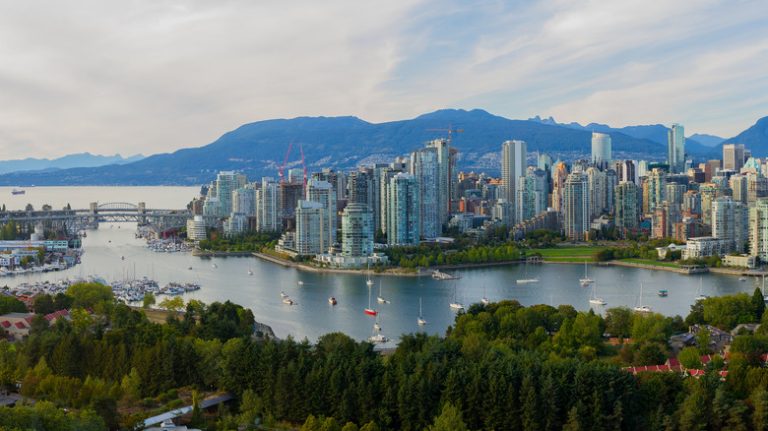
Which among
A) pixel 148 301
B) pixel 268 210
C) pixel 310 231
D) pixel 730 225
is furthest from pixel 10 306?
pixel 268 210

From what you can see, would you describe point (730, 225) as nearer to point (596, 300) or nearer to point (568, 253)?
point (568, 253)

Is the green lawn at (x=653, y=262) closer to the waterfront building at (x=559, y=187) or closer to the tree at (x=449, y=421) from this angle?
the waterfront building at (x=559, y=187)

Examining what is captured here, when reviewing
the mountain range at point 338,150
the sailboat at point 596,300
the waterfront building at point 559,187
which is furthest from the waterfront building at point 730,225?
the mountain range at point 338,150

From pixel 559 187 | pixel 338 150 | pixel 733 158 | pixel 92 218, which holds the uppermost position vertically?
pixel 338 150

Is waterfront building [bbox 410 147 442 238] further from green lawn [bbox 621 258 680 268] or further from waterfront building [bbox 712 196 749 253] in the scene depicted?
waterfront building [bbox 712 196 749 253]

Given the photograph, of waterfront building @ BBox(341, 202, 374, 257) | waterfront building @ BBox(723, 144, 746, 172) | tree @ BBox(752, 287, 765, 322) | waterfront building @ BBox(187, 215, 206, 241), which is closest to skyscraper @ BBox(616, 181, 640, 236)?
waterfront building @ BBox(341, 202, 374, 257)
